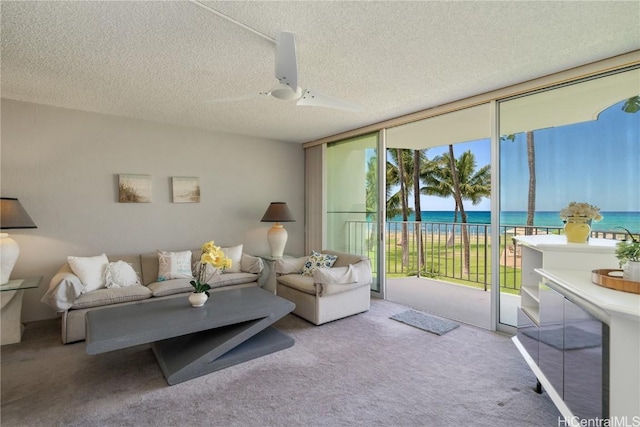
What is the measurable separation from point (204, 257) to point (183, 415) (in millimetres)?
1169

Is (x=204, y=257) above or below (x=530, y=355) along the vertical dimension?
above

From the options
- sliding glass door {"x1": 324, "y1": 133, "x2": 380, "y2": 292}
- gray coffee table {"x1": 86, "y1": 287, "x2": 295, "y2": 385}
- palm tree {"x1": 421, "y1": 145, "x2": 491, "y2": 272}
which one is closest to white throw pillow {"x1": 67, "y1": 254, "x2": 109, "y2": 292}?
gray coffee table {"x1": 86, "y1": 287, "x2": 295, "y2": 385}

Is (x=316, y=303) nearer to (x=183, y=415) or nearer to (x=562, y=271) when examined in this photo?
(x=183, y=415)

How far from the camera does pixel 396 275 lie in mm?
6238

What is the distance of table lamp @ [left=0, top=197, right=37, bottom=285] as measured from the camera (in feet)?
9.32

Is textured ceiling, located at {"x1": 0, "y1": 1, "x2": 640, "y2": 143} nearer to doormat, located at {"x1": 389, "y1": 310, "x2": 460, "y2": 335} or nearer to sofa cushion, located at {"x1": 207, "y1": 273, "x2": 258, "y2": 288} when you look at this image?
sofa cushion, located at {"x1": 207, "y1": 273, "x2": 258, "y2": 288}

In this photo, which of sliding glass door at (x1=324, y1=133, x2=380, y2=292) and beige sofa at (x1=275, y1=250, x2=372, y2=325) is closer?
beige sofa at (x1=275, y1=250, x2=372, y2=325)

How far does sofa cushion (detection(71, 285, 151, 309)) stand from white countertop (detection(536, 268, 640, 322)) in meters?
3.63

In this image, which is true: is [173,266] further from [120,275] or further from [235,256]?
[235,256]

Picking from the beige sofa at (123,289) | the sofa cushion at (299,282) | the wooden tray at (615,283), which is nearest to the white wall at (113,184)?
the beige sofa at (123,289)

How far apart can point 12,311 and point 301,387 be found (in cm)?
304

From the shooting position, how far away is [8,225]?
2844mm

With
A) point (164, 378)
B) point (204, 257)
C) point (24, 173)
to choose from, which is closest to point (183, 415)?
point (164, 378)

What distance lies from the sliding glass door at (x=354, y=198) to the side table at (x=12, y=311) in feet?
12.5
